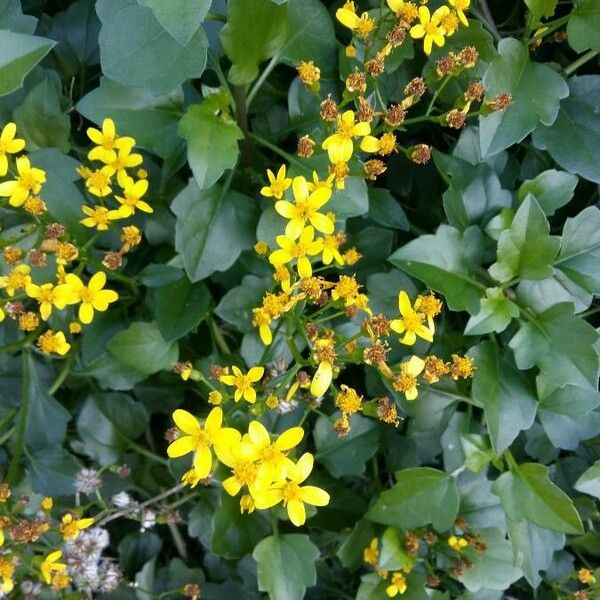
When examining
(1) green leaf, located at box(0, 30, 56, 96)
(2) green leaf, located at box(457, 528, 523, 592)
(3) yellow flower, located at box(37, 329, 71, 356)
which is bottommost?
(2) green leaf, located at box(457, 528, 523, 592)

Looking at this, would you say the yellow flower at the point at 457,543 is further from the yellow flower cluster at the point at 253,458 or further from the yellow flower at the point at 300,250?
the yellow flower at the point at 300,250

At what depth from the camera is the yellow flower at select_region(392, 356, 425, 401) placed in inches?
38.9

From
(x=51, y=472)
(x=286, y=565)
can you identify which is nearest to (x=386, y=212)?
(x=286, y=565)

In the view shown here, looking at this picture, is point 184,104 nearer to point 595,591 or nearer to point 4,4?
point 4,4

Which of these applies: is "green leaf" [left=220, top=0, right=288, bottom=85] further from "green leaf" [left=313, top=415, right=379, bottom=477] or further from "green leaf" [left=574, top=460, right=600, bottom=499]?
"green leaf" [left=574, top=460, right=600, bottom=499]

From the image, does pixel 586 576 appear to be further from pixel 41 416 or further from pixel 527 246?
pixel 41 416

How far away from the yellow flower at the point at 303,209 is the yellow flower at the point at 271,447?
26cm

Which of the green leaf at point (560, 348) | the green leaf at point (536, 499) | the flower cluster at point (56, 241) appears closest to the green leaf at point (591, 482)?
the green leaf at point (536, 499)

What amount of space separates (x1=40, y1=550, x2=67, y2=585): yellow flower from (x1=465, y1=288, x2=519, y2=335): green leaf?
690 millimetres

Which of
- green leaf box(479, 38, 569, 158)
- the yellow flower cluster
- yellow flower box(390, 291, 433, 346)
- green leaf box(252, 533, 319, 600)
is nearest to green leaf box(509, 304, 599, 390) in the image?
yellow flower box(390, 291, 433, 346)

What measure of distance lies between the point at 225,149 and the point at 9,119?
0.44 metres

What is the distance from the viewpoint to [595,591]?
1.24m

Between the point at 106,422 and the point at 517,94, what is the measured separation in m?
0.87

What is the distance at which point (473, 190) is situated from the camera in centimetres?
113
